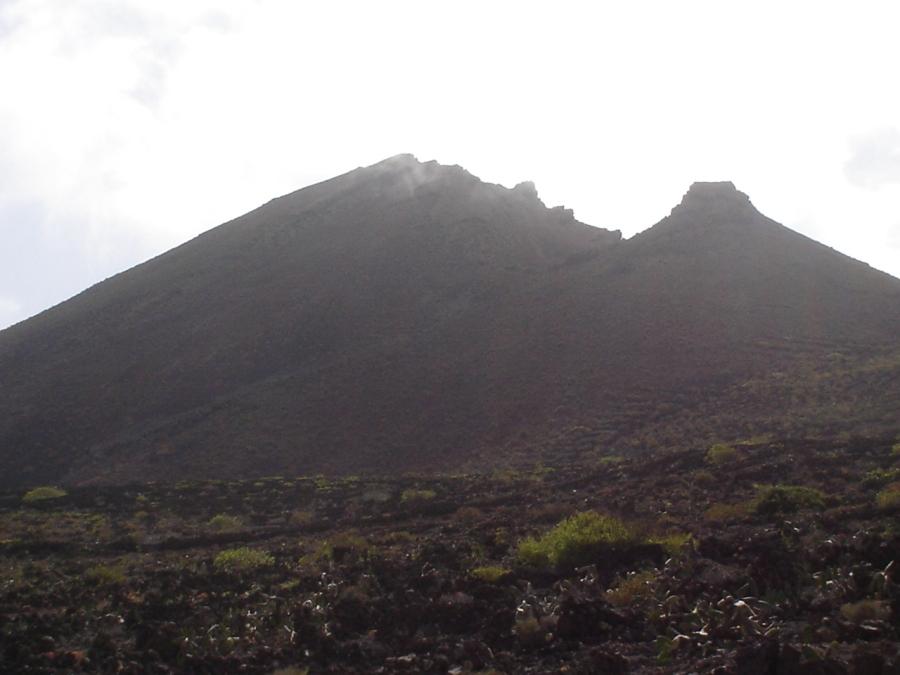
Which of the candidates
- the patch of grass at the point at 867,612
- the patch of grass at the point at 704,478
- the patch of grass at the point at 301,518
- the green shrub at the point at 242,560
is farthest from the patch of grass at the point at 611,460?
the patch of grass at the point at 867,612

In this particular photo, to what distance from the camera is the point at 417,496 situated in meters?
27.7

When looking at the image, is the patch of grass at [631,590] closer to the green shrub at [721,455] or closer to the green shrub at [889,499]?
the green shrub at [889,499]

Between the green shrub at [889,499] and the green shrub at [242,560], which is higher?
the green shrub at [242,560]

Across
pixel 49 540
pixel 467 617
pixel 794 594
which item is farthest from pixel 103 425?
pixel 794 594

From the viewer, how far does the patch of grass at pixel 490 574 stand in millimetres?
14000

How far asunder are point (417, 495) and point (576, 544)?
13.5 m

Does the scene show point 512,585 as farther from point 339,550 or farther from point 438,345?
point 438,345

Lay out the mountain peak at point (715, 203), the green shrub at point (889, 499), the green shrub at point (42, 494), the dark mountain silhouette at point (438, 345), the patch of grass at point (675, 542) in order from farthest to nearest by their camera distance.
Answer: the mountain peak at point (715, 203) < the dark mountain silhouette at point (438, 345) < the green shrub at point (42, 494) < the green shrub at point (889, 499) < the patch of grass at point (675, 542)

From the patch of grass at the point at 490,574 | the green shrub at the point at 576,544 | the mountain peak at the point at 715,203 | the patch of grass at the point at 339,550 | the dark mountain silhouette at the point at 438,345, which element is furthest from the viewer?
the mountain peak at the point at 715,203

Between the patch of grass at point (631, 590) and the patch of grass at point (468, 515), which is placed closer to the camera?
the patch of grass at point (631, 590)

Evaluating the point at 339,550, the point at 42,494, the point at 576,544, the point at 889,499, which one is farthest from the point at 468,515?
the point at 42,494

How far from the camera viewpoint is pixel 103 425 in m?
47.7

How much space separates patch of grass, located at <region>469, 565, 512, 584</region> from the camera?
45.9 feet

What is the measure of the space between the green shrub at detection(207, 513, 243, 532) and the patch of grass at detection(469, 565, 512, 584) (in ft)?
36.4
